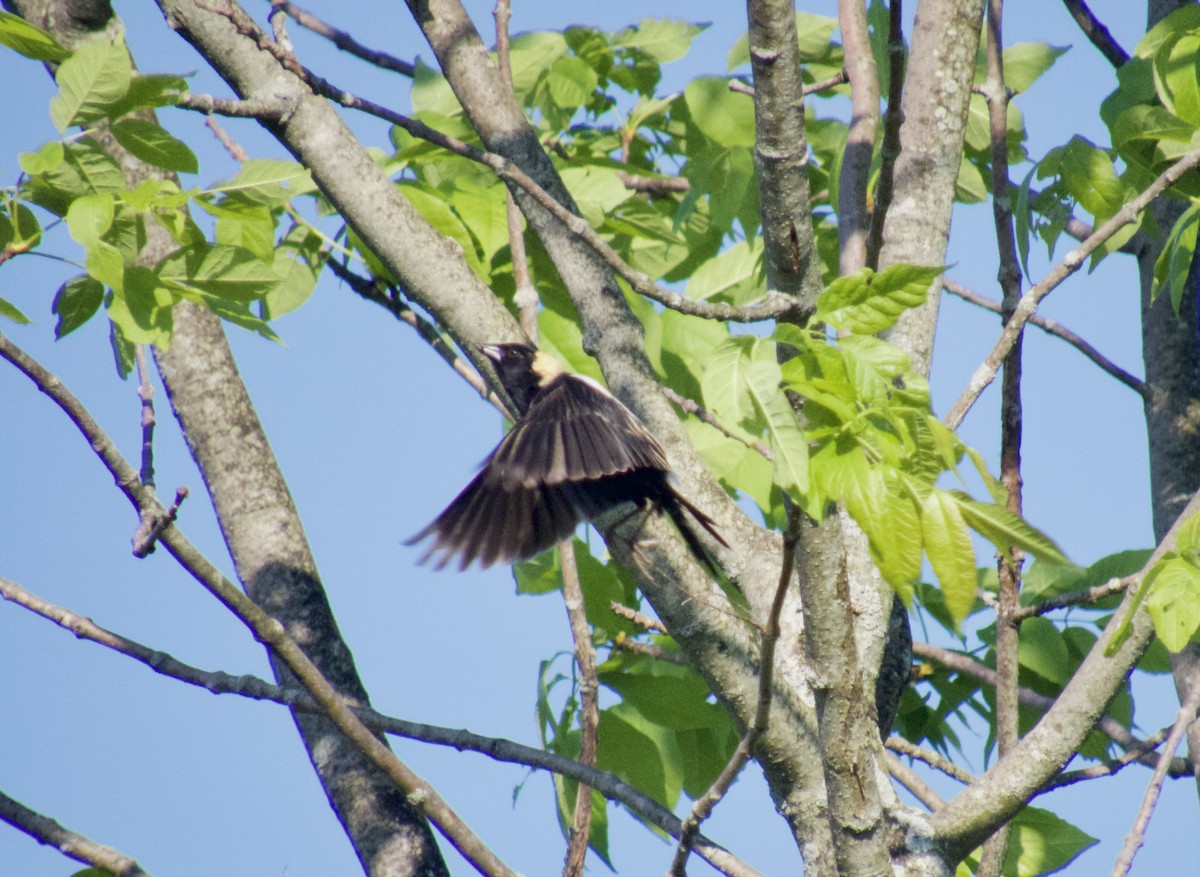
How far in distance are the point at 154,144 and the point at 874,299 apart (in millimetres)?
1324

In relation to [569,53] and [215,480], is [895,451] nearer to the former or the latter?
[215,480]

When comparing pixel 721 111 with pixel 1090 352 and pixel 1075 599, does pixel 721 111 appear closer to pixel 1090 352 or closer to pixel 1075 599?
pixel 1090 352

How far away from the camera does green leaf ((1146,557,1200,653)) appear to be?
1.67 metres

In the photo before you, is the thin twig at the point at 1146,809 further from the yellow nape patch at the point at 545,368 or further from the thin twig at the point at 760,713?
Answer: the yellow nape patch at the point at 545,368

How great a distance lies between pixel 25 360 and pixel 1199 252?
2.91m

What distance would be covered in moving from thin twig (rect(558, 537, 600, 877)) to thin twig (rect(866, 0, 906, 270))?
95cm

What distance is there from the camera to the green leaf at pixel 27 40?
192cm

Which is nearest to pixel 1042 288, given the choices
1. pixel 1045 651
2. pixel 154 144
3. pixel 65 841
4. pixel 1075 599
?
pixel 1075 599

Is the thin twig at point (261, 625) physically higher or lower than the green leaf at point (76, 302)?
Result: lower

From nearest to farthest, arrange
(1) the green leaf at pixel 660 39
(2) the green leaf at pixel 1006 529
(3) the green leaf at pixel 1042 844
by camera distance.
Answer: (2) the green leaf at pixel 1006 529, (3) the green leaf at pixel 1042 844, (1) the green leaf at pixel 660 39

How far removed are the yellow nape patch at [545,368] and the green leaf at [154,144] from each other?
114 cm

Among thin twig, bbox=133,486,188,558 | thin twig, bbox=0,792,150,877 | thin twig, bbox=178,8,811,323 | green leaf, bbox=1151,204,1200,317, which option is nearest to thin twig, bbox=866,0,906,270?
thin twig, bbox=178,8,811,323

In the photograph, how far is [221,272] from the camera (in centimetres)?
209

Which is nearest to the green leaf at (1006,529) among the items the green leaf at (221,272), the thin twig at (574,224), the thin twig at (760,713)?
the thin twig at (760,713)
